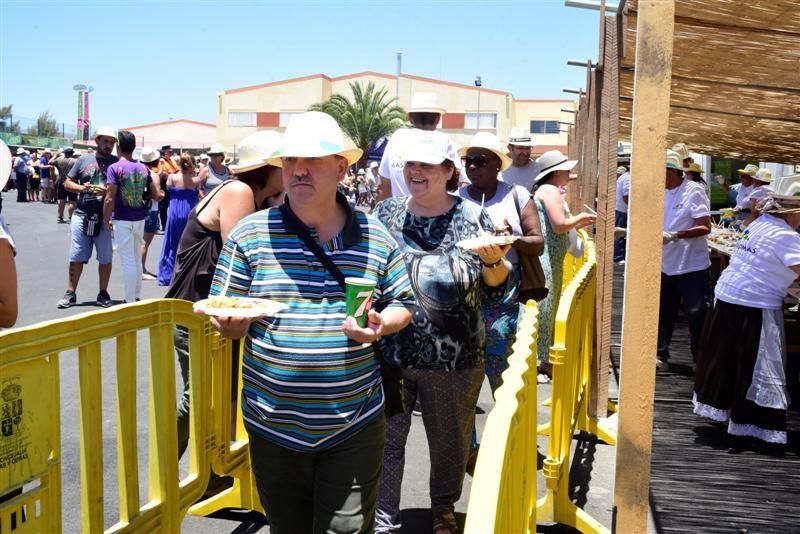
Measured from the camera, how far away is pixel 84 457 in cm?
312

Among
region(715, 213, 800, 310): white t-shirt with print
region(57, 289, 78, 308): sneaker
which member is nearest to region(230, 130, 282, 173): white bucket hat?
region(715, 213, 800, 310): white t-shirt with print

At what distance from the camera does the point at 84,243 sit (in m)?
10.8

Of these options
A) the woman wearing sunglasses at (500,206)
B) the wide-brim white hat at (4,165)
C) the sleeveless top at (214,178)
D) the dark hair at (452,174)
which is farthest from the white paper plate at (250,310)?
the sleeveless top at (214,178)

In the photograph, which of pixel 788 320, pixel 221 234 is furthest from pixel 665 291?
pixel 221 234

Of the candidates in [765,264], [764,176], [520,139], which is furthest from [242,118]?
[765,264]

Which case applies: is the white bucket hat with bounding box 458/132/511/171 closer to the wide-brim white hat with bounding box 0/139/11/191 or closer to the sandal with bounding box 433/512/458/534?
the sandal with bounding box 433/512/458/534

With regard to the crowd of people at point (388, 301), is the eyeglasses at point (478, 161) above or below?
above

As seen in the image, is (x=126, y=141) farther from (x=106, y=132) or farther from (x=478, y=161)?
(x=478, y=161)

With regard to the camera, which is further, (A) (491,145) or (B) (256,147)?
(A) (491,145)

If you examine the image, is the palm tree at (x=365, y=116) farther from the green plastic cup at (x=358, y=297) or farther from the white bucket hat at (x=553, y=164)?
the green plastic cup at (x=358, y=297)

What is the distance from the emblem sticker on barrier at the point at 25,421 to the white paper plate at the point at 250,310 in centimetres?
55

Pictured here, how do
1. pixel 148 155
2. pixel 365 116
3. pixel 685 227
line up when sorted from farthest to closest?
pixel 365 116 → pixel 148 155 → pixel 685 227

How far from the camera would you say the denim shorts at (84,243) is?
1073 cm

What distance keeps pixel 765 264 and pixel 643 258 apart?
3.38 meters
